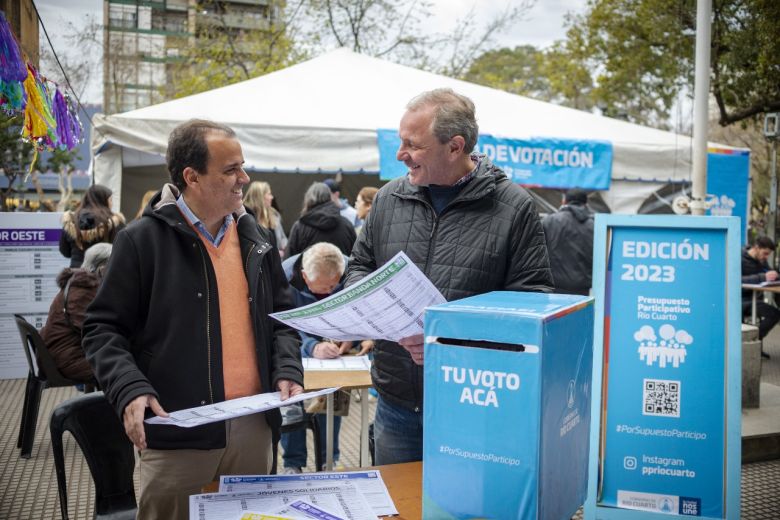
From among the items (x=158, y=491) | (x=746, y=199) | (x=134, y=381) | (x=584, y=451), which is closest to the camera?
(x=584, y=451)

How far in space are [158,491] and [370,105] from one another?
7.32 meters

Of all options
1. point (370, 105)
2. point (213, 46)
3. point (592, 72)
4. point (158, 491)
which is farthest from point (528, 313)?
point (592, 72)

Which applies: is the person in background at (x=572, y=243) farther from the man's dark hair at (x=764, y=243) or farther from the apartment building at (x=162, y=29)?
the apartment building at (x=162, y=29)

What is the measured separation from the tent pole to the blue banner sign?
9.74 feet

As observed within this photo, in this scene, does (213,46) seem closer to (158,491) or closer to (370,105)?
(370,105)

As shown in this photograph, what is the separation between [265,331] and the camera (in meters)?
2.16

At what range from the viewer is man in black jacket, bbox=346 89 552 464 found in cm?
213

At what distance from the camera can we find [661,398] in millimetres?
3232

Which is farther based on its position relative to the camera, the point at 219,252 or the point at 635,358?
the point at 635,358

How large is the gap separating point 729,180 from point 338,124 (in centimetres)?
546

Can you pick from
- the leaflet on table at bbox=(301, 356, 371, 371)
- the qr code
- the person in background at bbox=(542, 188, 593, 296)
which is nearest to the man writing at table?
the person in background at bbox=(542, 188, 593, 296)

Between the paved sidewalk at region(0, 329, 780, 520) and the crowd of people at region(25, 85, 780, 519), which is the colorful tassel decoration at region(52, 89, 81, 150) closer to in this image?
the crowd of people at region(25, 85, 780, 519)

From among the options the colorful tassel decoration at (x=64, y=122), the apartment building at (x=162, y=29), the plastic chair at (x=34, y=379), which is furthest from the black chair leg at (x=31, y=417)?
the apartment building at (x=162, y=29)

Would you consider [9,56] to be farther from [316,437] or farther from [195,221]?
[316,437]
